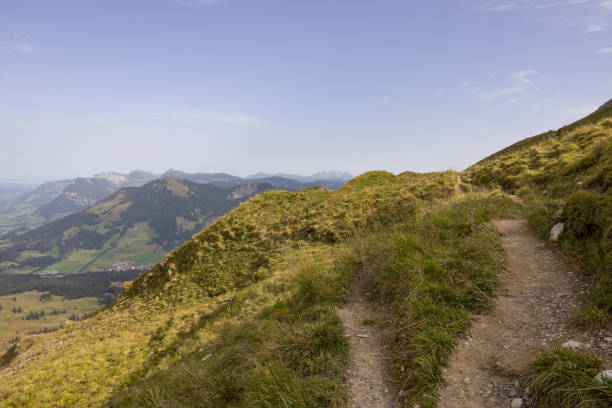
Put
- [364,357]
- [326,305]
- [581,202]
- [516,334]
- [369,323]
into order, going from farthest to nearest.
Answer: [326,305]
[581,202]
[369,323]
[364,357]
[516,334]

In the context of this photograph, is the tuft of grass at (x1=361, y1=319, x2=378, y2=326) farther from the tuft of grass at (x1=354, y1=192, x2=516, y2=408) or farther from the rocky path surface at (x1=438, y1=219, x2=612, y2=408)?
the rocky path surface at (x1=438, y1=219, x2=612, y2=408)

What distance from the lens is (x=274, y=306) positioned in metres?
8.41

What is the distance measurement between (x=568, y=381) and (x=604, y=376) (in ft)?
1.21

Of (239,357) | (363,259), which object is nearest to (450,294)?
(363,259)

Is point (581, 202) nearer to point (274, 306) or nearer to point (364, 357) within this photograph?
point (364, 357)

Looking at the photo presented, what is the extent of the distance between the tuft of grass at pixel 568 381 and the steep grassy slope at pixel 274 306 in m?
1.23

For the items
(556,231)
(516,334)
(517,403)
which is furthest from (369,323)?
(556,231)

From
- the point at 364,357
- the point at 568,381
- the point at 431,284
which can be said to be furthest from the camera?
the point at 431,284

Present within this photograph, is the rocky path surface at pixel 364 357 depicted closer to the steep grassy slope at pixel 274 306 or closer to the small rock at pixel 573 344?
the steep grassy slope at pixel 274 306

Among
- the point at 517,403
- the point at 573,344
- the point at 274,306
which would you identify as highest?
the point at 573,344

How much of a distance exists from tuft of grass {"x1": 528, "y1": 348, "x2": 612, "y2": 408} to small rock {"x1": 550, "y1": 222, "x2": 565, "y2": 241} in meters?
4.26

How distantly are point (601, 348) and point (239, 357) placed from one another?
6420 millimetres

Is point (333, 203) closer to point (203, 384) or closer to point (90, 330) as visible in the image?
point (203, 384)

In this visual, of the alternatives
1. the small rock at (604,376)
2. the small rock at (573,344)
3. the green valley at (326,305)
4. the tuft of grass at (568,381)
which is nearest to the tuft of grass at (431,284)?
the green valley at (326,305)
